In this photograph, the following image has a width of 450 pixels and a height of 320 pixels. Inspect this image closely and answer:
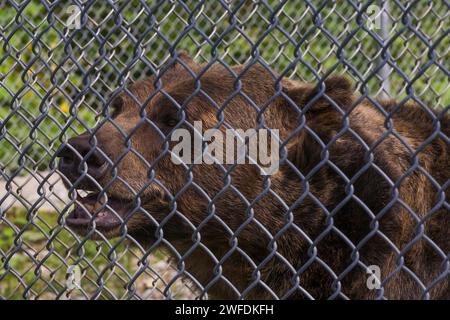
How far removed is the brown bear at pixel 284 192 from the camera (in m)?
3.29

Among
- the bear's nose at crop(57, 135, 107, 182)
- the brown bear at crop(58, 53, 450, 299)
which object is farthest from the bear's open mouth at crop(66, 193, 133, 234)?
the bear's nose at crop(57, 135, 107, 182)

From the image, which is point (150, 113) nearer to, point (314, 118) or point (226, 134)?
point (226, 134)

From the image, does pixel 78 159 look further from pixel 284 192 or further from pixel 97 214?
pixel 284 192

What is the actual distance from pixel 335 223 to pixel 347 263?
22 cm

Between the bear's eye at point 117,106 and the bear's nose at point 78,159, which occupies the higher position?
the bear's nose at point 78,159

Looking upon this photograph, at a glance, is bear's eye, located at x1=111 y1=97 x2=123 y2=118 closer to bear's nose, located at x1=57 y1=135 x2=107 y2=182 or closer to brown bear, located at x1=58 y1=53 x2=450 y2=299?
brown bear, located at x1=58 y1=53 x2=450 y2=299

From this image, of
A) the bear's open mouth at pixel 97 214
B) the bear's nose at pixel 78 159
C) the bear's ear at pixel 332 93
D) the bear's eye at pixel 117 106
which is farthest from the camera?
the bear's eye at pixel 117 106

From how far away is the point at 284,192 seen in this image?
3.65 m

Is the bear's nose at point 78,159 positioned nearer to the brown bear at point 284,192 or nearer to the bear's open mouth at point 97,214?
the brown bear at point 284,192

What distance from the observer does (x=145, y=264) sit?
10.4ft

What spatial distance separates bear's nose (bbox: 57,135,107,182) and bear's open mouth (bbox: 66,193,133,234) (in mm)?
137

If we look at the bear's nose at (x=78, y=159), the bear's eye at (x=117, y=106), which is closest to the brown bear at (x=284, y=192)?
the bear's nose at (x=78, y=159)
